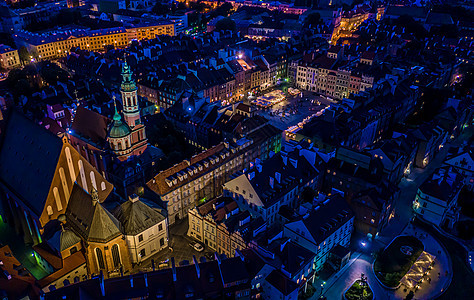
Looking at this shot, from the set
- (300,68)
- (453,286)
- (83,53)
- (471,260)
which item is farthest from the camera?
(83,53)

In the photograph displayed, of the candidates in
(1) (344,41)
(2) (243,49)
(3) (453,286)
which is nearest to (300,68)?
(2) (243,49)

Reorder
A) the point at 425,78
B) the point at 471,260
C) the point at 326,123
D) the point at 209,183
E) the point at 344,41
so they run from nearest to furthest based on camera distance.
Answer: the point at 471,260
the point at 209,183
the point at 326,123
the point at 425,78
the point at 344,41

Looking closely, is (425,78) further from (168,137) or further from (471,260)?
(168,137)

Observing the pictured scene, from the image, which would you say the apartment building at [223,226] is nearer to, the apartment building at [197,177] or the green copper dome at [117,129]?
the apartment building at [197,177]

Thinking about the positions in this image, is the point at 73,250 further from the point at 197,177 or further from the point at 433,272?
the point at 433,272

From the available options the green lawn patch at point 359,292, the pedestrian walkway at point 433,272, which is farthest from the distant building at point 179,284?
the pedestrian walkway at point 433,272

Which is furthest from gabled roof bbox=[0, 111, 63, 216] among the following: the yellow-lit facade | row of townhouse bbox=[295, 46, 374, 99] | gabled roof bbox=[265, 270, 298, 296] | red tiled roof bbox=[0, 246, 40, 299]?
the yellow-lit facade
